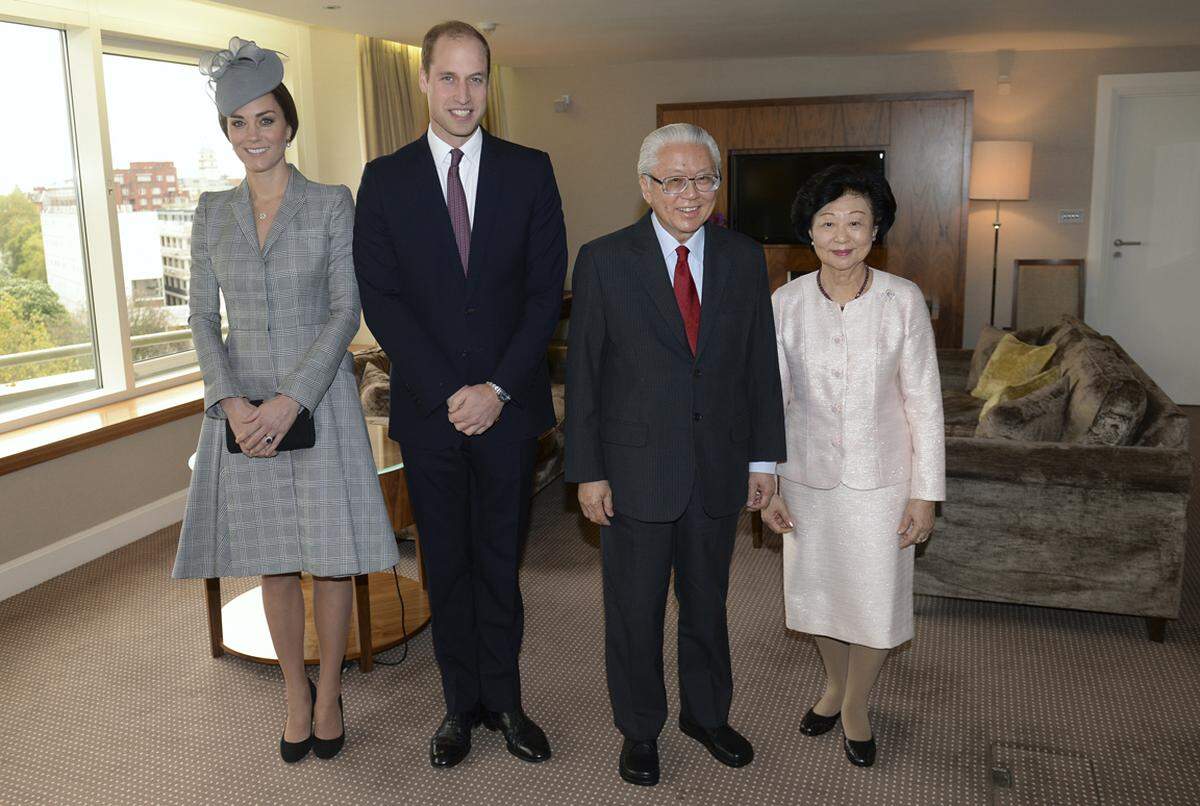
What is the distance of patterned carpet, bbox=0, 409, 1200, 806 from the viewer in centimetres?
260

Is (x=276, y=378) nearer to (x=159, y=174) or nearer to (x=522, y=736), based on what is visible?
(x=522, y=736)

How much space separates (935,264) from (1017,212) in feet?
2.43

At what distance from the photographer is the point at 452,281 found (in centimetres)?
237

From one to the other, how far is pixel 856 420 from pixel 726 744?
3.03 feet

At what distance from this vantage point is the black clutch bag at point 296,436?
2.48 m

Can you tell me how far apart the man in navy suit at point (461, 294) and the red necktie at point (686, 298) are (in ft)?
0.98

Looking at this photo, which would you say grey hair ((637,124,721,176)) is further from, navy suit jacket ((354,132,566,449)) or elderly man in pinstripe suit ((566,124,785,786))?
navy suit jacket ((354,132,566,449))

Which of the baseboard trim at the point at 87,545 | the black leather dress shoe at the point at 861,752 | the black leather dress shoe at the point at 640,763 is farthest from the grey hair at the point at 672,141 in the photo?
the baseboard trim at the point at 87,545

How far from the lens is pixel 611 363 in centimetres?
237

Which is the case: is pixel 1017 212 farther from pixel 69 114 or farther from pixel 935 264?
pixel 69 114

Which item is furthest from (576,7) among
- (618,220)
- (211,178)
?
(618,220)

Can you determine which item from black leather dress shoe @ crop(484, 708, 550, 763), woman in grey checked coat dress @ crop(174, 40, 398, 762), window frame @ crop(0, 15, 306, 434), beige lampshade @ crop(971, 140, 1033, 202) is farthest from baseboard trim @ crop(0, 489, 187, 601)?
beige lampshade @ crop(971, 140, 1033, 202)

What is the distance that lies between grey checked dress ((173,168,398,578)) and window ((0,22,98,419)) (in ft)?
8.38

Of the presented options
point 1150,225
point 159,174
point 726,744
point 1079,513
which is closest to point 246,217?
point 726,744
